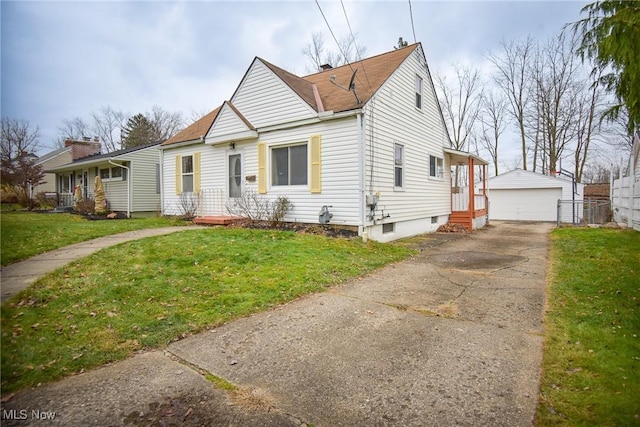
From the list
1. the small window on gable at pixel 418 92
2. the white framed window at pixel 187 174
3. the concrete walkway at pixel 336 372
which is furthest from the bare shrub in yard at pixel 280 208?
the small window on gable at pixel 418 92

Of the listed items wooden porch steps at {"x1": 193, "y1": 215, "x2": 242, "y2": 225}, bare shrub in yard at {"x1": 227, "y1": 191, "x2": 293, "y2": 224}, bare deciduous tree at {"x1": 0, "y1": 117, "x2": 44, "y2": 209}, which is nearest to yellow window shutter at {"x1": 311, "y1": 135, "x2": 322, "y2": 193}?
bare shrub in yard at {"x1": 227, "y1": 191, "x2": 293, "y2": 224}

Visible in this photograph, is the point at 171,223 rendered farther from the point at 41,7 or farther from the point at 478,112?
the point at 478,112

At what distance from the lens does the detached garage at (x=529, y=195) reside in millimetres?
20766

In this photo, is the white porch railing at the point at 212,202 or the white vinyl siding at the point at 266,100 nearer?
the white vinyl siding at the point at 266,100

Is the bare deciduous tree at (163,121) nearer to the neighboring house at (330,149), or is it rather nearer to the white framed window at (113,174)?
the white framed window at (113,174)

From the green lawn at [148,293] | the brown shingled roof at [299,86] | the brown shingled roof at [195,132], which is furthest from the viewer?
the brown shingled roof at [195,132]

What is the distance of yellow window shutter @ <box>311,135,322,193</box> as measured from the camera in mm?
9445

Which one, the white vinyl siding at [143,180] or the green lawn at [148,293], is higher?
the white vinyl siding at [143,180]

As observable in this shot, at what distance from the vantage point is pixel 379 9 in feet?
24.5

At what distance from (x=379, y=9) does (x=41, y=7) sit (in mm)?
6661

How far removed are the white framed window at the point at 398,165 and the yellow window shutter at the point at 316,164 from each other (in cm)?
249

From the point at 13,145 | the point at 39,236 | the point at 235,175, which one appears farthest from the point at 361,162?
the point at 39,236

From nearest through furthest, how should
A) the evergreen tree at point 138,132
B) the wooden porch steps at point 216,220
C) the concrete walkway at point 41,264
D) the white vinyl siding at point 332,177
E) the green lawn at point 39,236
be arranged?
the concrete walkway at point 41,264 < the green lawn at point 39,236 < the white vinyl siding at point 332,177 < the wooden porch steps at point 216,220 < the evergreen tree at point 138,132

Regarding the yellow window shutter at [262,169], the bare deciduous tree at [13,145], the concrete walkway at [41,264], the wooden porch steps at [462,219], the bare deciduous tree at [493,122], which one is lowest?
the concrete walkway at [41,264]
